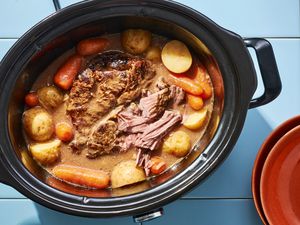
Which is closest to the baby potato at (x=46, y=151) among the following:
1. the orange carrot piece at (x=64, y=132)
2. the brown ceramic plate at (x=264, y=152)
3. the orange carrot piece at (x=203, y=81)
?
the orange carrot piece at (x=64, y=132)

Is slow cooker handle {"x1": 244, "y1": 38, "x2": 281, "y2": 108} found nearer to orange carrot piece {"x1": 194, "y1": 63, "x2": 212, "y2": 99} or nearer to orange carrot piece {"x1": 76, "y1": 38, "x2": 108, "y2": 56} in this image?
orange carrot piece {"x1": 194, "y1": 63, "x2": 212, "y2": 99}

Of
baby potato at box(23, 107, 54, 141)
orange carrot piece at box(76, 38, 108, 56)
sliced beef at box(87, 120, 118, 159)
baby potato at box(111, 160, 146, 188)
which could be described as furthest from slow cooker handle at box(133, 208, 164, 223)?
orange carrot piece at box(76, 38, 108, 56)

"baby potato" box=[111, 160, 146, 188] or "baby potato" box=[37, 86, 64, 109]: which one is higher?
"baby potato" box=[37, 86, 64, 109]

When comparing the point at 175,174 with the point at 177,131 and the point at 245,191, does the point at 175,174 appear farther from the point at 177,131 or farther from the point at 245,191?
the point at 245,191

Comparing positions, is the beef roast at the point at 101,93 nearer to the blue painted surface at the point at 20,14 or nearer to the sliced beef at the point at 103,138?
the sliced beef at the point at 103,138

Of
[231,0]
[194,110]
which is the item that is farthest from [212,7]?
[194,110]
